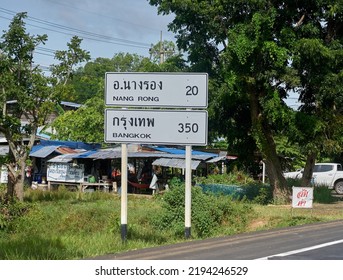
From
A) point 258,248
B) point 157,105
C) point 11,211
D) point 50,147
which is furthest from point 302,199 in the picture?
point 50,147

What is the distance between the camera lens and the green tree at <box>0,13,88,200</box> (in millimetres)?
25297

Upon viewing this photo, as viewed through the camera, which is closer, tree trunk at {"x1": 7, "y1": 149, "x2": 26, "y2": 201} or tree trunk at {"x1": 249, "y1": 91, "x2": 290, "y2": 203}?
tree trunk at {"x1": 7, "y1": 149, "x2": 26, "y2": 201}

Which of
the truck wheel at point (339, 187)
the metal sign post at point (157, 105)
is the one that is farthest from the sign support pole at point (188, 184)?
the truck wheel at point (339, 187)

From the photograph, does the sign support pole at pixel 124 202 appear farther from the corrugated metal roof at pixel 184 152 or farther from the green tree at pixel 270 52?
the corrugated metal roof at pixel 184 152

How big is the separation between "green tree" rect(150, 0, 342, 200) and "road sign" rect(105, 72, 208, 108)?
11.5 metres

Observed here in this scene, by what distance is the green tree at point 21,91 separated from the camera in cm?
2530

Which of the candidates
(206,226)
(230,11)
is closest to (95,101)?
(230,11)

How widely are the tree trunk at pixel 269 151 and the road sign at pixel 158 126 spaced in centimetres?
1373

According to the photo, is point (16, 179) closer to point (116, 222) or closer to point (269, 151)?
point (116, 222)

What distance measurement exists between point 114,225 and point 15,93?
10.5 metres

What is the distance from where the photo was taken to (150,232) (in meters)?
16.9

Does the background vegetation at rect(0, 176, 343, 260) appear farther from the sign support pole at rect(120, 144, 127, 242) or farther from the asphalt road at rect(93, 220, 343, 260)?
the asphalt road at rect(93, 220, 343, 260)

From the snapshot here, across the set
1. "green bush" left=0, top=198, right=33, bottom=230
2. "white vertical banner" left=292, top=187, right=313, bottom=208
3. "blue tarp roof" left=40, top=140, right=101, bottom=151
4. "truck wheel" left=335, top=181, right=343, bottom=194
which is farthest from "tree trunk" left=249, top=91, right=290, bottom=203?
"blue tarp roof" left=40, top=140, right=101, bottom=151

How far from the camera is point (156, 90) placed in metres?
14.3
